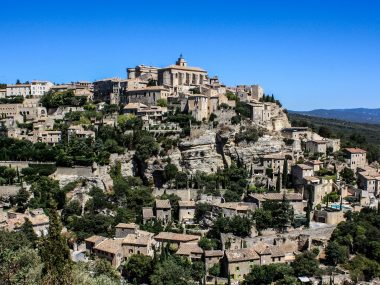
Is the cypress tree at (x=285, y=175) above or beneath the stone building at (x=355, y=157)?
beneath

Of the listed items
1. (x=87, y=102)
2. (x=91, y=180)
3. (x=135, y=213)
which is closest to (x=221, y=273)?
(x=135, y=213)

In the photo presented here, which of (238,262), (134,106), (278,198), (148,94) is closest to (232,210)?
(278,198)

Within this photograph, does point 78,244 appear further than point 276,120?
No

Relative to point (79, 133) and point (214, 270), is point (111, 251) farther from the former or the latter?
point (79, 133)

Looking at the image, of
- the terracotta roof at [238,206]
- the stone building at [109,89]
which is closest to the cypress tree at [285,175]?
the terracotta roof at [238,206]

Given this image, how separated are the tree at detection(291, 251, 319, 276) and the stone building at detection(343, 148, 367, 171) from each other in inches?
845

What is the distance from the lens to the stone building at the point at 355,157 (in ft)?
187

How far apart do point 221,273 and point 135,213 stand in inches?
492

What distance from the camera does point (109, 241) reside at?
133 feet

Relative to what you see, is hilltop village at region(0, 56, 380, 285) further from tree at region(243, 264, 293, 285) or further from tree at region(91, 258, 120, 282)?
tree at region(91, 258, 120, 282)

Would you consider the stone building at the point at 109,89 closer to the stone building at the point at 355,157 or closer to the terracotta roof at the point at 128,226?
the terracotta roof at the point at 128,226

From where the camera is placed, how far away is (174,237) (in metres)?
40.9

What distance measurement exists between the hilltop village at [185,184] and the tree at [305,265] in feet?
0.30

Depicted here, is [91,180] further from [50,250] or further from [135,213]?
[50,250]
